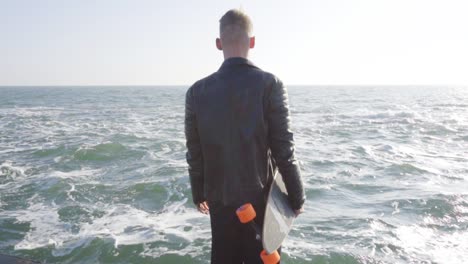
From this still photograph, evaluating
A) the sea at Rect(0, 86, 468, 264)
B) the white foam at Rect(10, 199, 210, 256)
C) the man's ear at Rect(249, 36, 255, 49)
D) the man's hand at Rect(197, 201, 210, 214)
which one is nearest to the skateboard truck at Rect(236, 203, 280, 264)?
the man's hand at Rect(197, 201, 210, 214)

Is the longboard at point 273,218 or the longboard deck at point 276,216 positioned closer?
the longboard at point 273,218

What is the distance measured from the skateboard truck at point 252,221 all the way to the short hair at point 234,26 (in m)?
1.21

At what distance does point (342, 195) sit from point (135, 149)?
359 inches

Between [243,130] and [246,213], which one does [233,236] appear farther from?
[243,130]

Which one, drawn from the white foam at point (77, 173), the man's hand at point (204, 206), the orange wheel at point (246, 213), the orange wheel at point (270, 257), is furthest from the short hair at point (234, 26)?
the white foam at point (77, 173)

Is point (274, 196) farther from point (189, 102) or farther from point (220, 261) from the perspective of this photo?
point (189, 102)

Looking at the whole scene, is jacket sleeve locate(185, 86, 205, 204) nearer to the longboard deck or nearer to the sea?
the longboard deck

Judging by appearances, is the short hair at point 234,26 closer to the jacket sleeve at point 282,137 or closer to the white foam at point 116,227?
the jacket sleeve at point 282,137

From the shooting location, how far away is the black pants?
312cm

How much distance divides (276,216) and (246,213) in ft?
1.09

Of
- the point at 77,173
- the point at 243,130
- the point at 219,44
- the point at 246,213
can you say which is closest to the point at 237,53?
the point at 219,44

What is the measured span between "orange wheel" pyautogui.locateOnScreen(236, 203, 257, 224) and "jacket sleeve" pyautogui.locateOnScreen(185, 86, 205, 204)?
0.59 metres

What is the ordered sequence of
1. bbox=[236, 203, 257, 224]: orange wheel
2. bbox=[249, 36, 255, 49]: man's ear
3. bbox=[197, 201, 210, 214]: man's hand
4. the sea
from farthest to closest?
the sea < bbox=[197, 201, 210, 214]: man's hand < bbox=[249, 36, 255, 49]: man's ear < bbox=[236, 203, 257, 224]: orange wheel

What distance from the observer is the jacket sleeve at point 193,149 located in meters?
3.18
